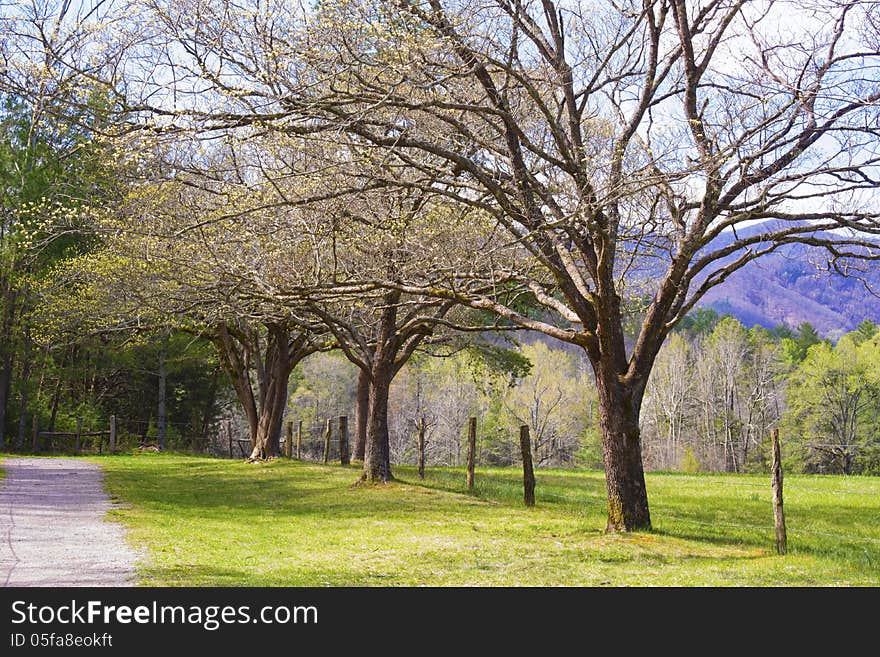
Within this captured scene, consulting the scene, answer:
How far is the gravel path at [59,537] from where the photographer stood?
6.70 meters

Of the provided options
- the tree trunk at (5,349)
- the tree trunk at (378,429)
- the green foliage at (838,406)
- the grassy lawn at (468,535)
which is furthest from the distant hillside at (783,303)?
the tree trunk at (5,349)

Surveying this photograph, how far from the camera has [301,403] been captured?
6294 centimetres

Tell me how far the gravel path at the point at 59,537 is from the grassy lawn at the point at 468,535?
31cm

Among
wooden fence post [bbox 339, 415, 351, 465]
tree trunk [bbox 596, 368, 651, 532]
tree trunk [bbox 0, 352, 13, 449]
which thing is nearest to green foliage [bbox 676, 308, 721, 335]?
wooden fence post [bbox 339, 415, 351, 465]

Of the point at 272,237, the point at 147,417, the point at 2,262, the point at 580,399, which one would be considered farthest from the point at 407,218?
the point at 580,399

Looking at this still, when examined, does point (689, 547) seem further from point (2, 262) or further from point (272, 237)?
point (2, 262)

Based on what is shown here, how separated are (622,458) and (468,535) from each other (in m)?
2.28

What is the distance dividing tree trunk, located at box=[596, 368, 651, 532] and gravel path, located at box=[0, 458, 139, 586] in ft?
19.4

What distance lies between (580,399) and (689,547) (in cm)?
5335

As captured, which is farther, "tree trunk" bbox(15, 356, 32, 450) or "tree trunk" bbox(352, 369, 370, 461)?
"tree trunk" bbox(15, 356, 32, 450)

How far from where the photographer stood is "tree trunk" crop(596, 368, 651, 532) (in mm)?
10680

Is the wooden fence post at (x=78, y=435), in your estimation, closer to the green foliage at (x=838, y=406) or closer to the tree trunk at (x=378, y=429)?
the tree trunk at (x=378, y=429)

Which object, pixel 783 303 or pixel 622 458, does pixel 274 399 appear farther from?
pixel 783 303

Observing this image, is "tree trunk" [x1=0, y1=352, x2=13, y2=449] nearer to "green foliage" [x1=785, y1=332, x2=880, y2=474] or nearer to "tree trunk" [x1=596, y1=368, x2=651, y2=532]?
"tree trunk" [x1=596, y1=368, x2=651, y2=532]
